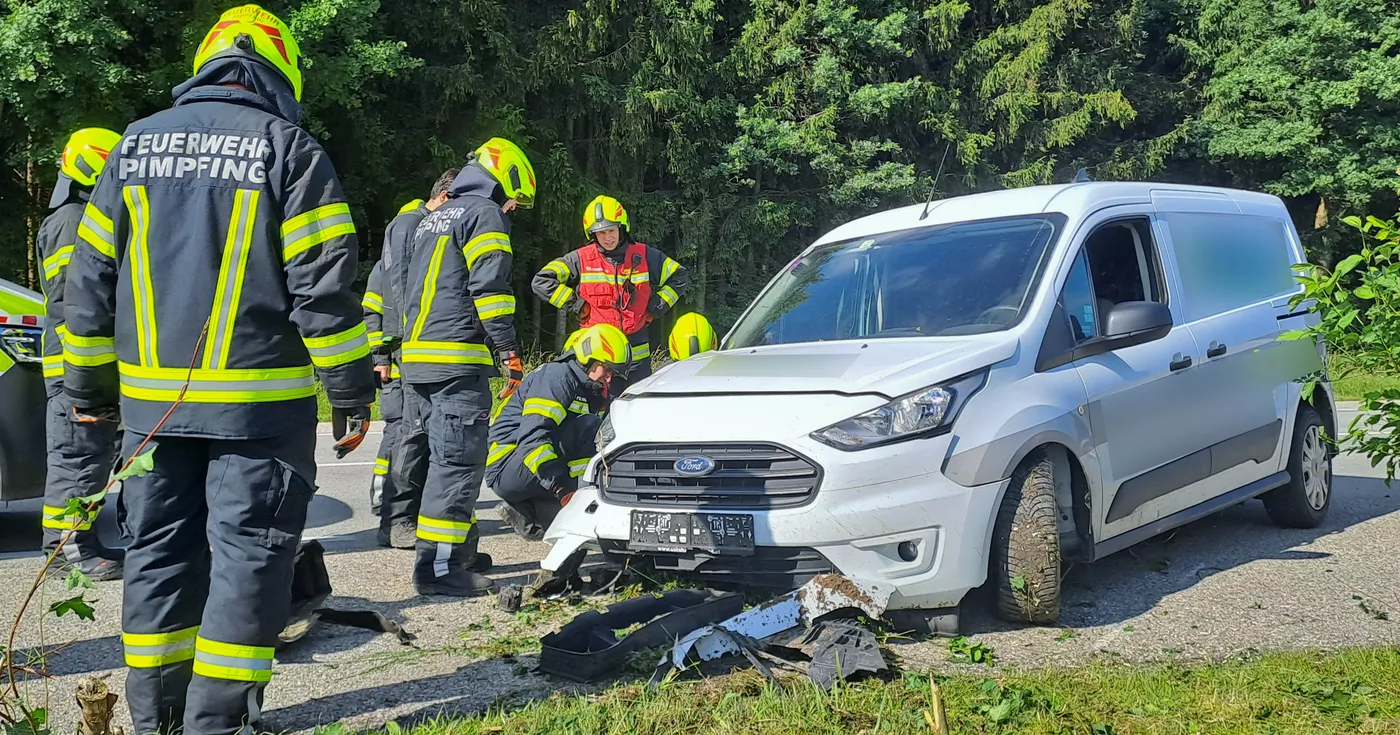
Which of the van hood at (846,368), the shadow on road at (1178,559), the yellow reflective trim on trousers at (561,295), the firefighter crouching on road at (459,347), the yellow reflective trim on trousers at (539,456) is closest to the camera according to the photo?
the van hood at (846,368)

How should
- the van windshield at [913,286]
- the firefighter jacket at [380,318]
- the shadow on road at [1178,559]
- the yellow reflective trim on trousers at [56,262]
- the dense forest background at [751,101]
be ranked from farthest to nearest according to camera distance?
the dense forest background at [751,101] < the firefighter jacket at [380,318] < the yellow reflective trim on trousers at [56,262] < the van windshield at [913,286] < the shadow on road at [1178,559]

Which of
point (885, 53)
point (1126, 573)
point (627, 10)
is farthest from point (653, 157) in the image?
point (1126, 573)

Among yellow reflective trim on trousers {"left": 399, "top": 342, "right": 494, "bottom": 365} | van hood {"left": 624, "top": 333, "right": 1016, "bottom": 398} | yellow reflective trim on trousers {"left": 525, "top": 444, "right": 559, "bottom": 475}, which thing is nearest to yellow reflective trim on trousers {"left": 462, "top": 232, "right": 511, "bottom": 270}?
yellow reflective trim on trousers {"left": 399, "top": 342, "right": 494, "bottom": 365}

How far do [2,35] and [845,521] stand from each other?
1479 centimetres

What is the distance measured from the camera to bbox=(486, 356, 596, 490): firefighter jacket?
6.17 m

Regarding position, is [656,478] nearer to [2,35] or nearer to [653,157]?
[2,35]

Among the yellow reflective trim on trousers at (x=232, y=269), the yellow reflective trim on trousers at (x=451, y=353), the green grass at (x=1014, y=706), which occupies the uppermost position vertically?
the yellow reflective trim on trousers at (x=232, y=269)

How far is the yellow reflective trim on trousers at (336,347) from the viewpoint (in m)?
3.21

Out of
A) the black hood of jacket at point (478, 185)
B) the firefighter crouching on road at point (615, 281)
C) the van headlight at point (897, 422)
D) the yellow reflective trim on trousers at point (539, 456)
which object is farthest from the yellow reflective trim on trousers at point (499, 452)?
the van headlight at point (897, 422)

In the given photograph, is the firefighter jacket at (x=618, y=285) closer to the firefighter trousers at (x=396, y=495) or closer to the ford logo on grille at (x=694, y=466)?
the firefighter trousers at (x=396, y=495)

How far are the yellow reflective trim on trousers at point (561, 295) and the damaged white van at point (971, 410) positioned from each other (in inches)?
119

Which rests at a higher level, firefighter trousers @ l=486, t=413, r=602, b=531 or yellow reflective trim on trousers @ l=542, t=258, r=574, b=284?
yellow reflective trim on trousers @ l=542, t=258, r=574, b=284

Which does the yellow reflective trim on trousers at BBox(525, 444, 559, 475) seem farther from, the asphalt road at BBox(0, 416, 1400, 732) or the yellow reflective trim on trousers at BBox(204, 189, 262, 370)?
the yellow reflective trim on trousers at BBox(204, 189, 262, 370)

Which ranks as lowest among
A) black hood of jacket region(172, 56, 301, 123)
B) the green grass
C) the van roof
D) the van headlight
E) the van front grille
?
the green grass
